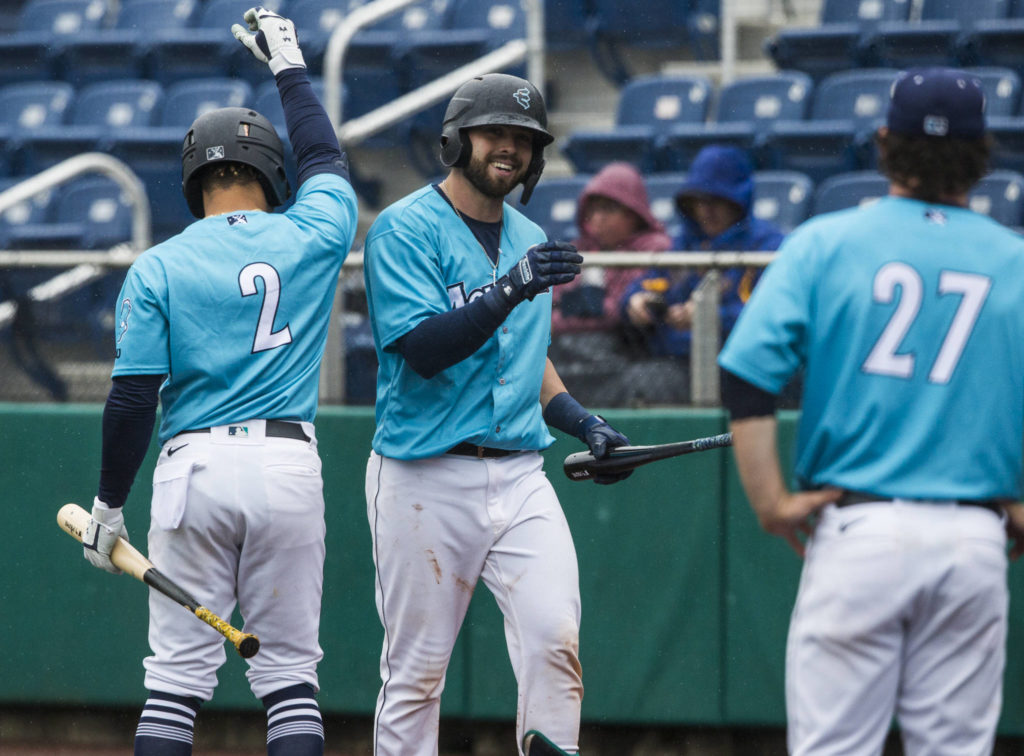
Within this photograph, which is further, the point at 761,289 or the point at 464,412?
the point at 464,412

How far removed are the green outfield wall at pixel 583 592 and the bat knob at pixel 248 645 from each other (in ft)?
5.57

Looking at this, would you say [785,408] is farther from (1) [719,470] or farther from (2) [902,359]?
(2) [902,359]

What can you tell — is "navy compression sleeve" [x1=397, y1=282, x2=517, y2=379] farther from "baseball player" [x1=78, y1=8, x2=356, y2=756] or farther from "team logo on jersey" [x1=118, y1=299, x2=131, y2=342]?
"team logo on jersey" [x1=118, y1=299, x2=131, y2=342]

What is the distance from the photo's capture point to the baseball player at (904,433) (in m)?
2.43

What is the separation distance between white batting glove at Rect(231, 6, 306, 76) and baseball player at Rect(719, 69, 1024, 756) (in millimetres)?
1828

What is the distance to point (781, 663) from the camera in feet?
15.5

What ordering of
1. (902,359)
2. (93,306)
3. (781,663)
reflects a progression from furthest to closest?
(93,306) → (781,663) → (902,359)

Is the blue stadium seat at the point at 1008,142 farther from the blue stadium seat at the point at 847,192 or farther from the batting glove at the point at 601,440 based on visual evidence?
the batting glove at the point at 601,440

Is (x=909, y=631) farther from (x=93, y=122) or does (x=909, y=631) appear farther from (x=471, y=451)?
(x=93, y=122)

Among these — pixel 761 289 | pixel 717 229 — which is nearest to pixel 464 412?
pixel 761 289

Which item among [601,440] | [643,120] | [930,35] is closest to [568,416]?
[601,440]

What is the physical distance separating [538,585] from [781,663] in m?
1.65

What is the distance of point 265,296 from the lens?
135 inches

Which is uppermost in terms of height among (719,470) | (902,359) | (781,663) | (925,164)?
(925,164)
